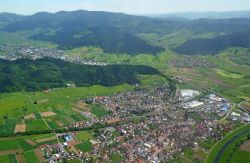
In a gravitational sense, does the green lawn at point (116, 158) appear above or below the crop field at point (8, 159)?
above

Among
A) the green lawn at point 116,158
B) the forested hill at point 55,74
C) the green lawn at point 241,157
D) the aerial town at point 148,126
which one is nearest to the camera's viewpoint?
the green lawn at point 116,158

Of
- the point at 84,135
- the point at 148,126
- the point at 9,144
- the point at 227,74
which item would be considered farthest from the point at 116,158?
the point at 227,74

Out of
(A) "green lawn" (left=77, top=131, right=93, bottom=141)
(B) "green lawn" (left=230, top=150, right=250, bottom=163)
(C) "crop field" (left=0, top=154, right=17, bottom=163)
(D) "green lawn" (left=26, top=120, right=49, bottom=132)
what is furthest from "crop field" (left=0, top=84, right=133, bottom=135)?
(B) "green lawn" (left=230, top=150, right=250, bottom=163)

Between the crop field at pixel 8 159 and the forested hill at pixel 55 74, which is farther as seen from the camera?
the forested hill at pixel 55 74

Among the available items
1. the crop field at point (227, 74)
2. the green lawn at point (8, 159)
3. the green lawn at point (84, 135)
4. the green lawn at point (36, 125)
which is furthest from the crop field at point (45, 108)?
the crop field at point (227, 74)

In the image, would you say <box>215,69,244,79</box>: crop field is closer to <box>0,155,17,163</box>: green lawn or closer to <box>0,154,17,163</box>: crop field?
<box>0,154,17,163</box>: crop field

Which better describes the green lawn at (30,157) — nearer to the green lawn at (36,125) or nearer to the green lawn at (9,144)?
the green lawn at (9,144)

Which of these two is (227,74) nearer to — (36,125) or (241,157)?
(241,157)

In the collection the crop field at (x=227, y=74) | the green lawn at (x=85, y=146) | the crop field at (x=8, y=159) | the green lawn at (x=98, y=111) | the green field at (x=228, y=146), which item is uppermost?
the crop field at (x=227, y=74)

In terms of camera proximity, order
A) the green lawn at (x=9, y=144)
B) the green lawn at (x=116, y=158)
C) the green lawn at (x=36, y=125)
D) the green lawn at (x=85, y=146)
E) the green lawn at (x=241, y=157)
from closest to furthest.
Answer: the green lawn at (x=116, y=158), the green lawn at (x=241, y=157), the green lawn at (x=9, y=144), the green lawn at (x=85, y=146), the green lawn at (x=36, y=125)
